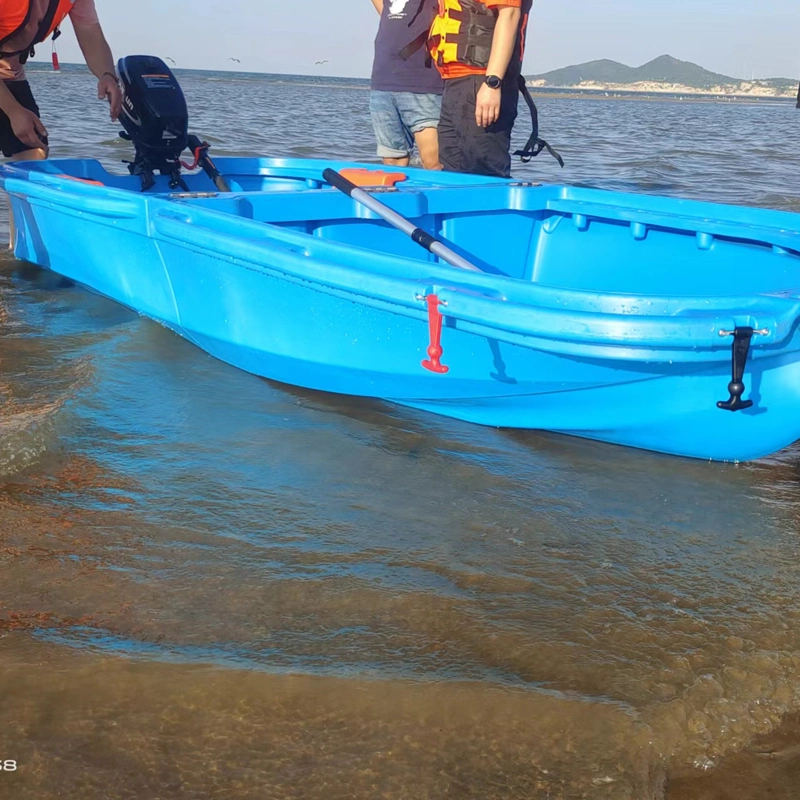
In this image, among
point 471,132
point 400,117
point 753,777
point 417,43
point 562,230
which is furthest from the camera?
point 400,117

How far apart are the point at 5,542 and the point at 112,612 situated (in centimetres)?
43

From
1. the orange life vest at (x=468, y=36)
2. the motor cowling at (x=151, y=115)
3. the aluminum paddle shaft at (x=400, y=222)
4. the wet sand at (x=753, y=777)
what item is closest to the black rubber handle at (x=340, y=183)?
the aluminum paddle shaft at (x=400, y=222)

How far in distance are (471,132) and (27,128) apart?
89.6 inches

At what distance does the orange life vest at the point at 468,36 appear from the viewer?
427cm

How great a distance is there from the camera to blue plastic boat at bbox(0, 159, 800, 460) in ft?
8.34

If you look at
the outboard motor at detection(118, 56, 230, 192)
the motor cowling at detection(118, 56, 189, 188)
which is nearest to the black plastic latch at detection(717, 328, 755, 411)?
the outboard motor at detection(118, 56, 230, 192)

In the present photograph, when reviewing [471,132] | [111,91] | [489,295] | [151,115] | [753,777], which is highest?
[111,91]

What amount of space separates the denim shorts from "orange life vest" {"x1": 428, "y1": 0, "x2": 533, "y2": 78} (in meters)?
0.60

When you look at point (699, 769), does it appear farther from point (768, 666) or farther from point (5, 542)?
point (5, 542)

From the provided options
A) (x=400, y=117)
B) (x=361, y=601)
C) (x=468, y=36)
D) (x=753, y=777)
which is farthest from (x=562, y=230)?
(x=753, y=777)

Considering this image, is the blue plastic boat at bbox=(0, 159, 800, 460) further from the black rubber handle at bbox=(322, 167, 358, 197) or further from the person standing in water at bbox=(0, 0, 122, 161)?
the person standing in water at bbox=(0, 0, 122, 161)

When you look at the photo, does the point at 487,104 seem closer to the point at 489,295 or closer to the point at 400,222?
the point at 400,222

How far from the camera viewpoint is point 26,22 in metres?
4.59

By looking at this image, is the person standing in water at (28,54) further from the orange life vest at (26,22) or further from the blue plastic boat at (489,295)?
the blue plastic boat at (489,295)
